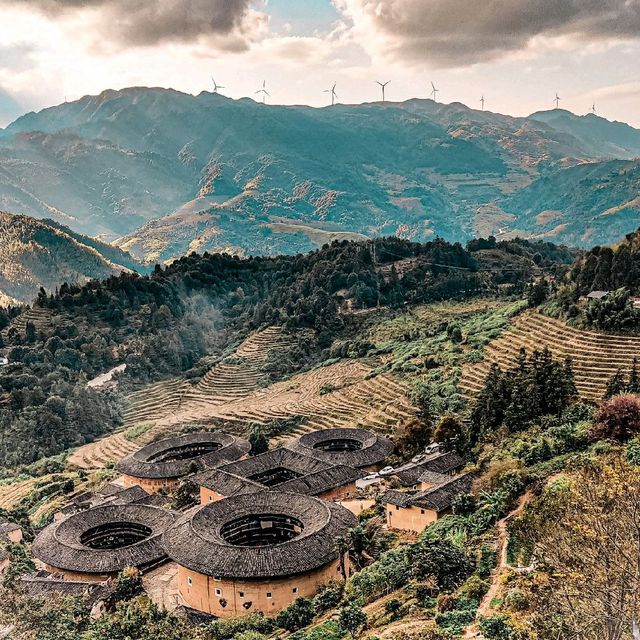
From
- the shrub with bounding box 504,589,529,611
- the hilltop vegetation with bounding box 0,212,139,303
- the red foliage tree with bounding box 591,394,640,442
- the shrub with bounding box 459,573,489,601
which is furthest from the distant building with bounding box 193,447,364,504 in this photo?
the hilltop vegetation with bounding box 0,212,139,303

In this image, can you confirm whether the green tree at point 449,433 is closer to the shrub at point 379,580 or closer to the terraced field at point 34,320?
the shrub at point 379,580

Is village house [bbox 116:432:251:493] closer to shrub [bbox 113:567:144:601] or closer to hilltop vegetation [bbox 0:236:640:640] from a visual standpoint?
hilltop vegetation [bbox 0:236:640:640]

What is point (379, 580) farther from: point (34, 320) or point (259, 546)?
point (34, 320)

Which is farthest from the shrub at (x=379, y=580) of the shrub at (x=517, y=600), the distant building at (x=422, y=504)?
the shrub at (x=517, y=600)

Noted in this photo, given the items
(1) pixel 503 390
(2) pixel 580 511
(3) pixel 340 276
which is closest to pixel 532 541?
(2) pixel 580 511

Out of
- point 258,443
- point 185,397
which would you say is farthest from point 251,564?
point 185,397

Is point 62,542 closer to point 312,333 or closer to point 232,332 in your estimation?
point 312,333
